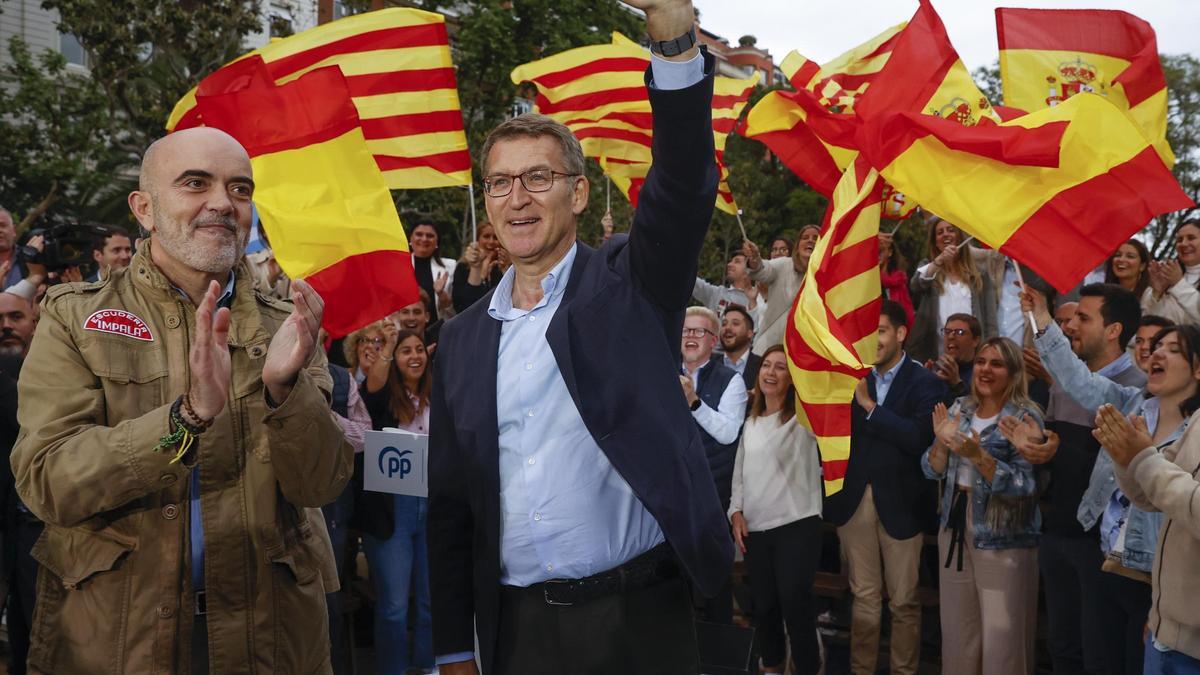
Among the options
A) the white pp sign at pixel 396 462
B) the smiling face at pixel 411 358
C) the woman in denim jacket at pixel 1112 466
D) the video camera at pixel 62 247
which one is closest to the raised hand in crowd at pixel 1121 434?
the woman in denim jacket at pixel 1112 466

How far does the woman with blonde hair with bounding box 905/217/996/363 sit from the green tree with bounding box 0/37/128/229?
17009 millimetres

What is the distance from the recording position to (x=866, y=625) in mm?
7004

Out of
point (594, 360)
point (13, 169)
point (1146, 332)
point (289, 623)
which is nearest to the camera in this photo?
point (594, 360)

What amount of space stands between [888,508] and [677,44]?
503cm

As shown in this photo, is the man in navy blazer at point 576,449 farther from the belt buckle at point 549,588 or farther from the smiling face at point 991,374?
the smiling face at point 991,374

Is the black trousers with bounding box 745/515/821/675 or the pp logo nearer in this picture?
the pp logo

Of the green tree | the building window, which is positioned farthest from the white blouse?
the building window

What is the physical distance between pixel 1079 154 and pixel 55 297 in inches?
183

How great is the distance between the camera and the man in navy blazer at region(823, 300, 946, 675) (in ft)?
22.6

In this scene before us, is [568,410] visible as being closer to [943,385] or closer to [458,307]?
[943,385]

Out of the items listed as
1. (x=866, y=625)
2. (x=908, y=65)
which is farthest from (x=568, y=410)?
(x=866, y=625)

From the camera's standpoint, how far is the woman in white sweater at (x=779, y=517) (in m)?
6.86

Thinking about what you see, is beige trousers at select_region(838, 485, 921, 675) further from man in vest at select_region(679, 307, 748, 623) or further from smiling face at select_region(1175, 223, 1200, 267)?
smiling face at select_region(1175, 223, 1200, 267)

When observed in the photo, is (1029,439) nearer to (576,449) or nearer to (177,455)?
(576,449)
